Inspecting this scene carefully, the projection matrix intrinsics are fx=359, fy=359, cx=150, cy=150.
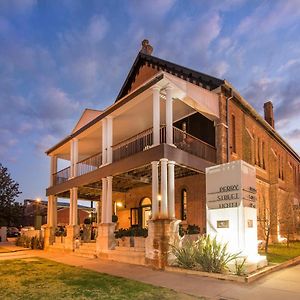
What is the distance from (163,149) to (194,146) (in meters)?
3.53

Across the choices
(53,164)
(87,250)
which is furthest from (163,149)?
(53,164)

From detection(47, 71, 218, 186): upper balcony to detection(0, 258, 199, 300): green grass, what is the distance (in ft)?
17.9

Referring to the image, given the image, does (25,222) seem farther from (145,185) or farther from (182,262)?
(182,262)

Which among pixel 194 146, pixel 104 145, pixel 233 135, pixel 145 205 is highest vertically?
pixel 233 135

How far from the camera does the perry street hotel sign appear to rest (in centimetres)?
1166

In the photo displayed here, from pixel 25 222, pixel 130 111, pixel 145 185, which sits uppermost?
pixel 130 111

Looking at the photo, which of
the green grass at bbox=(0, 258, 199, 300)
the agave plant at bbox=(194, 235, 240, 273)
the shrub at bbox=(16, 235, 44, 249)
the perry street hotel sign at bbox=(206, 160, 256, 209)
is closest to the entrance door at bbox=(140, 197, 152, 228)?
the shrub at bbox=(16, 235, 44, 249)

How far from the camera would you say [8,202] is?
43.0 meters

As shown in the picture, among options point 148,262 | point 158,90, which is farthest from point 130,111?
point 148,262

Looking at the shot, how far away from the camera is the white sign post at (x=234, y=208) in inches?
449

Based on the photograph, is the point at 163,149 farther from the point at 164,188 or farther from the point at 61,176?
the point at 61,176

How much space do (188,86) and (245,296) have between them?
29.7ft

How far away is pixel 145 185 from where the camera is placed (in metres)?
22.2

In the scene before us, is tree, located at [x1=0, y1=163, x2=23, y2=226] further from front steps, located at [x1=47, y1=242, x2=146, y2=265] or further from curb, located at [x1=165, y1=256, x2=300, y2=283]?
curb, located at [x1=165, y1=256, x2=300, y2=283]
